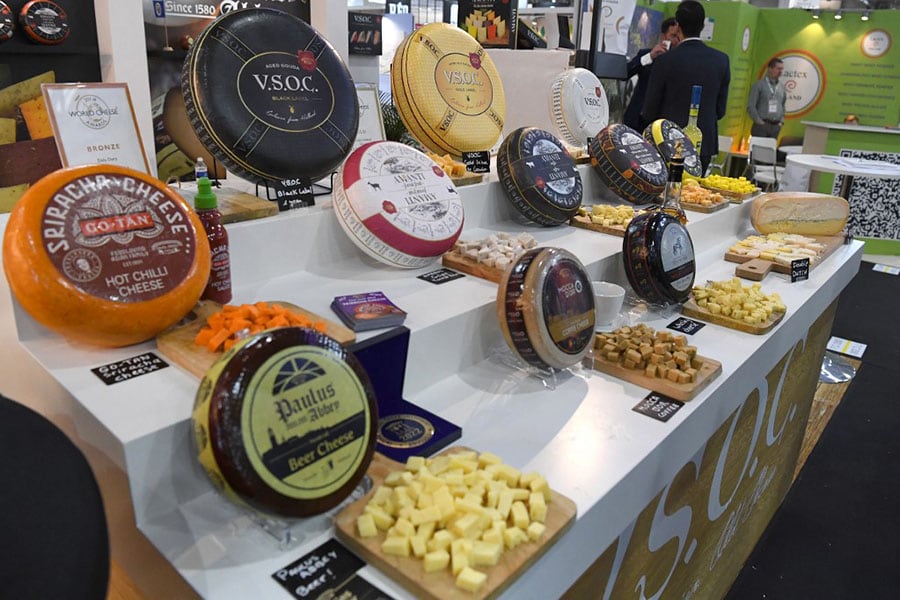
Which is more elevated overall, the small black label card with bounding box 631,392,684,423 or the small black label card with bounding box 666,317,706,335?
the small black label card with bounding box 666,317,706,335

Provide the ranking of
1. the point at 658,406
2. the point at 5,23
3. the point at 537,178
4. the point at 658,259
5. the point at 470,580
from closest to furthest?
the point at 470,580 < the point at 658,406 < the point at 658,259 < the point at 537,178 < the point at 5,23

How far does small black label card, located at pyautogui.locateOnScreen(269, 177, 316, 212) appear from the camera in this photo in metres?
1.81

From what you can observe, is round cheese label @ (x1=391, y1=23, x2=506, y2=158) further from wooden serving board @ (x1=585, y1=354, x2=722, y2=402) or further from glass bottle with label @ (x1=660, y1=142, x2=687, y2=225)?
wooden serving board @ (x1=585, y1=354, x2=722, y2=402)

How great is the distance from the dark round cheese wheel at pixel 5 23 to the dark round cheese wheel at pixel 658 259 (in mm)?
3040

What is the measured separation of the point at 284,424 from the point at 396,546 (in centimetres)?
24

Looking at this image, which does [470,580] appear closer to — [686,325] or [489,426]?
[489,426]

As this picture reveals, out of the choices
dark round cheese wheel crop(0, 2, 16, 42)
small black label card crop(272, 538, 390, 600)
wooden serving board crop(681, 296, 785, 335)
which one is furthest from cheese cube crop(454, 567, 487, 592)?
dark round cheese wheel crop(0, 2, 16, 42)

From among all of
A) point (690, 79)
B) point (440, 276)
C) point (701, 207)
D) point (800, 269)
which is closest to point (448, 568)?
point (440, 276)

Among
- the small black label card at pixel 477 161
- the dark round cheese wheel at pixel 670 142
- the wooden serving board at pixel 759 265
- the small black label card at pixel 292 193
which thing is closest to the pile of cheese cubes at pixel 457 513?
the small black label card at pixel 292 193

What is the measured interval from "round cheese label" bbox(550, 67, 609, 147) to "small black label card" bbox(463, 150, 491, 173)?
0.65m

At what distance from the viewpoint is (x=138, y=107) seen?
3598mm

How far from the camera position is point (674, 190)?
2516 mm

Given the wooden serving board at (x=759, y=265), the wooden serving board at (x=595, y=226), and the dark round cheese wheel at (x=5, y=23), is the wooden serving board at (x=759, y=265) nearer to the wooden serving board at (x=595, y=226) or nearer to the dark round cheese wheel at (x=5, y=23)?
the wooden serving board at (x=595, y=226)

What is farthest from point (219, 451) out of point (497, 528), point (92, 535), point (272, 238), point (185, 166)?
point (185, 166)
